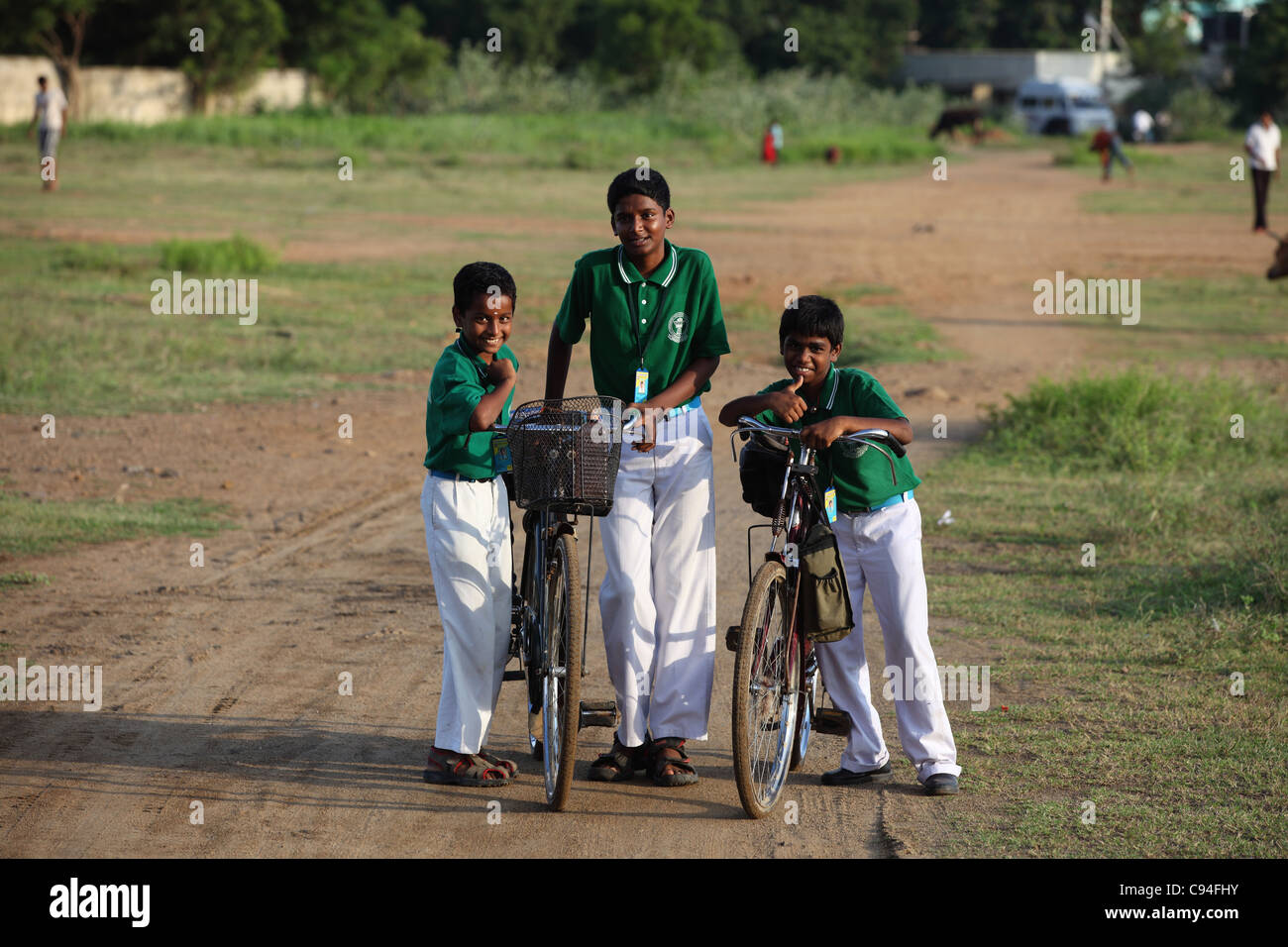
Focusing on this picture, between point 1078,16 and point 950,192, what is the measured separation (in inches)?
2003

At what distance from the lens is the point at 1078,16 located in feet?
257

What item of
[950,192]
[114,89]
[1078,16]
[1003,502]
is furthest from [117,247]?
[1078,16]

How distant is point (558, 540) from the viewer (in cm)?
458

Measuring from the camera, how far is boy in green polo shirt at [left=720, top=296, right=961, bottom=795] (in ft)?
14.8

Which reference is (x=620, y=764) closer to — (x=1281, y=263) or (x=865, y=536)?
(x=865, y=536)

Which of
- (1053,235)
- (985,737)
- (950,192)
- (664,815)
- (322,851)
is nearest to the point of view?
(322,851)

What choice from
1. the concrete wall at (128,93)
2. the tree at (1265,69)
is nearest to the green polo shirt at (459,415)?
the concrete wall at (128,93)

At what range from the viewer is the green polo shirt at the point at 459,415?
4.48 metres

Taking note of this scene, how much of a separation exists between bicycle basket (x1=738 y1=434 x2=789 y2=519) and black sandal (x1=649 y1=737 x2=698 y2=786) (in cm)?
80

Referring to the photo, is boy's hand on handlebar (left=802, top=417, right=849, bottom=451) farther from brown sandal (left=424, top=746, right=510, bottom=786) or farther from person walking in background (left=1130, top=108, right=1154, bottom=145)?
person walking in background (left=1130, top=108, right=1154, bottom=145)

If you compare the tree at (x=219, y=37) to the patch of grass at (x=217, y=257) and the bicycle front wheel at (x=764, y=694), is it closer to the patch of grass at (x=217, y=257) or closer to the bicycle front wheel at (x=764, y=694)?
the patch of grass at (x=217, y=257)

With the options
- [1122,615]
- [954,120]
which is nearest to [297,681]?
[1122,615]

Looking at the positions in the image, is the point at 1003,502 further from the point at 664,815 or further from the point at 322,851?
the point at 322,851

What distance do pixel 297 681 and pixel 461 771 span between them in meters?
1.30
